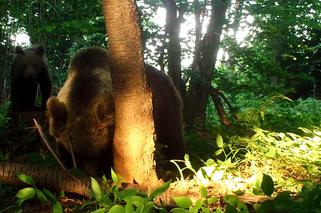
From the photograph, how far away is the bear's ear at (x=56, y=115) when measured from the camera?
3564 mm

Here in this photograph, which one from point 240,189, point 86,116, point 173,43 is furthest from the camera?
point 173,43

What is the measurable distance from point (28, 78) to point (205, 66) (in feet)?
10.1

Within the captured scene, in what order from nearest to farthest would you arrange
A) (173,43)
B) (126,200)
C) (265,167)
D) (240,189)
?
1. (126,200)
2. (240,189)
3. (265,167)
4. (173,43)

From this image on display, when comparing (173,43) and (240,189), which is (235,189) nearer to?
(240,189)

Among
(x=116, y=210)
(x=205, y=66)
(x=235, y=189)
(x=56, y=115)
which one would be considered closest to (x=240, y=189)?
(x=235, y=189)

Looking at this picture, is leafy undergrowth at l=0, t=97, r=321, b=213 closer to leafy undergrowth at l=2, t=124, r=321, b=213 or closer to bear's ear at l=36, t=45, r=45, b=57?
leafy undergrowth at l=2, t=124, r=321, b=213

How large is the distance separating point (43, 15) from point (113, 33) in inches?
220

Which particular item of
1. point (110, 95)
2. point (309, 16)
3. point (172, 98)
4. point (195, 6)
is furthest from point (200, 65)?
point (110, 95)

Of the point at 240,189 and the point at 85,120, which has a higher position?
the point at 85,120

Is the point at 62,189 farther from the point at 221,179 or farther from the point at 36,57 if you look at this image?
the point at 36,57

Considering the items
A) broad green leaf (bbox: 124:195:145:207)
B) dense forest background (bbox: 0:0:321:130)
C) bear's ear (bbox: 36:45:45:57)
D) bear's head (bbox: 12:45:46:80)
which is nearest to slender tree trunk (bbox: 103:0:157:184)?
broad green leaf (bbox: 124:195:145:207)

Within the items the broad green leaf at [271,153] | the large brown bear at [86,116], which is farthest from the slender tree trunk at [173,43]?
the broad green leaf at [271,153]

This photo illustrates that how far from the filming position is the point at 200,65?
7.61m

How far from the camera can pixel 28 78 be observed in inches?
293
